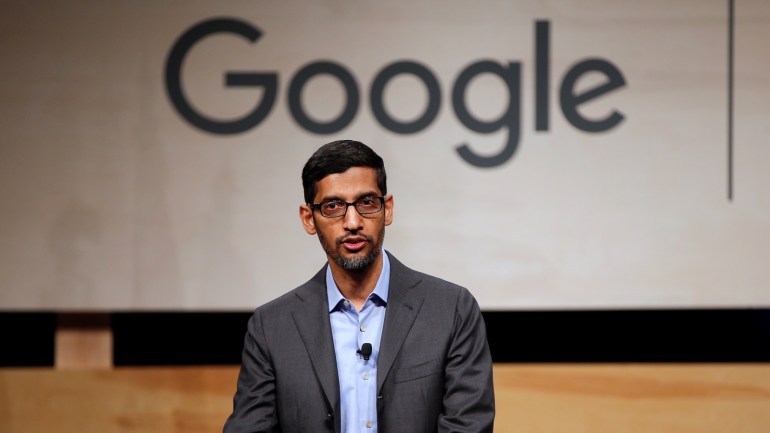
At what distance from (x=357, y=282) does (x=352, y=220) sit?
18 centimetres

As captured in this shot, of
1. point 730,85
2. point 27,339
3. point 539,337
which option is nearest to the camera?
point 730,85

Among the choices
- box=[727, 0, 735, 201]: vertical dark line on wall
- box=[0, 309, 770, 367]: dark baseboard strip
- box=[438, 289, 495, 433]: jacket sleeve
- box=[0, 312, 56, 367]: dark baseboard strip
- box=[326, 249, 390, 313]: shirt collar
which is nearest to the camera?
box=[438, 289, 495, 433]: jacket sleeve

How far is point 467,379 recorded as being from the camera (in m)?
2.05

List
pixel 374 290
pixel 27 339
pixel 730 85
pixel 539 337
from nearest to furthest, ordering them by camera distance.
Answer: pixel 374 290, pixel 730 85, pixel 539 337, pixel 27 339

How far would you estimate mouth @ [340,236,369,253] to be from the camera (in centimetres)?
207

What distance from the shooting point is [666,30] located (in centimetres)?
315

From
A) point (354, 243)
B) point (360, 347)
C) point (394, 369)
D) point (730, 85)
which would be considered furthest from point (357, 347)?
point (730, 85)

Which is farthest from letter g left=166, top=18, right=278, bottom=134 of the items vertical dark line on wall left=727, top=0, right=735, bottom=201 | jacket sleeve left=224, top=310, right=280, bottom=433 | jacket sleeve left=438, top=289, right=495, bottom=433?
vertical dark line on wall left=727, top=0, right=735, bottom=201

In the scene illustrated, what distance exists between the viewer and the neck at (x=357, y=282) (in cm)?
215

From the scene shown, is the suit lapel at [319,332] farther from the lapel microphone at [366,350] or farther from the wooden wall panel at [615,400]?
the wooden wall panel at [615,400]

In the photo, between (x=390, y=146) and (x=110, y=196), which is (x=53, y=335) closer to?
(x=110, y=196)

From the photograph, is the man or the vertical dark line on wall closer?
the man

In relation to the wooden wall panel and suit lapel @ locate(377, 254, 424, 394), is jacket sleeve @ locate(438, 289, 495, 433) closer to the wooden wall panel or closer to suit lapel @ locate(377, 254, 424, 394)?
suit lapel @ locate(377, 254, 424, 394)

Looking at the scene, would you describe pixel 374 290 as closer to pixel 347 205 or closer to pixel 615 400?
pixel 347 205
